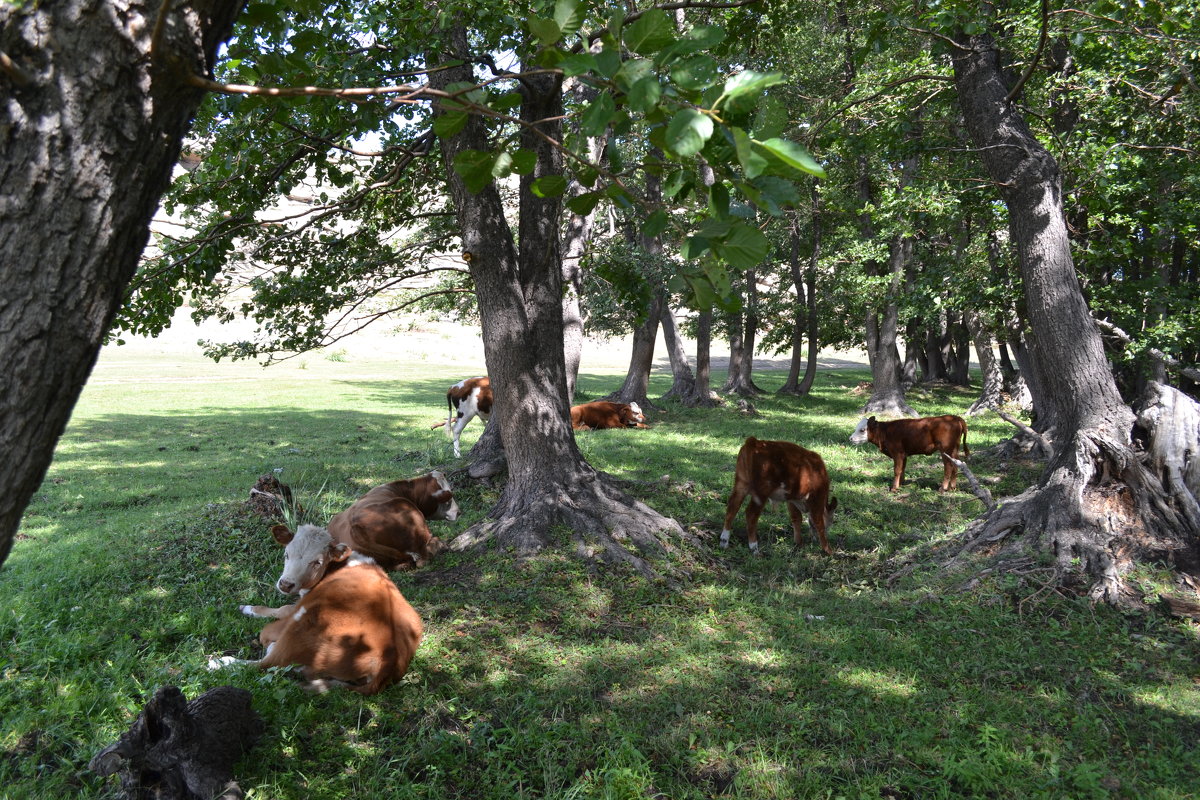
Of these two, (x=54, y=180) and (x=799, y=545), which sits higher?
(x=54, y=180)

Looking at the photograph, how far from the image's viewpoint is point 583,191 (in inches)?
364

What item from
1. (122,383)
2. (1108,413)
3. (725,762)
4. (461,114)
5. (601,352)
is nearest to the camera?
(461,114)

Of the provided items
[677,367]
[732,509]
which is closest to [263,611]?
[732,509]

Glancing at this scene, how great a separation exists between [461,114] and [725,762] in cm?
340

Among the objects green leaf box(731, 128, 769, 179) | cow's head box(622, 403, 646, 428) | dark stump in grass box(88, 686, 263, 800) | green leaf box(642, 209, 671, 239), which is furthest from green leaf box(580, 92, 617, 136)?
cow's head box(622, 403, 646, 428)

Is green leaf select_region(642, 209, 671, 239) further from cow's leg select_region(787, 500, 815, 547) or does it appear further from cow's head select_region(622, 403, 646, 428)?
cow's head select_region(622, 403, 646, 428)

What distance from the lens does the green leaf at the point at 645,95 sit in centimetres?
177

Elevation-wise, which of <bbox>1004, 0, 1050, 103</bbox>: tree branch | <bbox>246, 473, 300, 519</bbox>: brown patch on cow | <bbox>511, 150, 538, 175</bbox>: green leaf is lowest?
<bbox>246, 473, 300, 519</bbox>: brown patch on cow

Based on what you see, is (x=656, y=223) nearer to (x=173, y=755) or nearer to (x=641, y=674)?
(x=173, y=755)

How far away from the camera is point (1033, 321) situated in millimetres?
7270

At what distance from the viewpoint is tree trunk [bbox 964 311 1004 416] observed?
66.0ft

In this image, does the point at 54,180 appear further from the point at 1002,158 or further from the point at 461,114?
the point at 1002,158

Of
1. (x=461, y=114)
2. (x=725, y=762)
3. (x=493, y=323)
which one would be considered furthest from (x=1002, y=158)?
(x=461, y=114)

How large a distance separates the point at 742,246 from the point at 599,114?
0.49 metres
